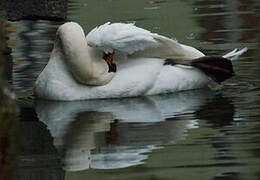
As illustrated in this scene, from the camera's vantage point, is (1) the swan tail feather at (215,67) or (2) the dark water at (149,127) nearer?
(2) the dark water at (149,127)

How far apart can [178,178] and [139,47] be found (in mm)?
3162

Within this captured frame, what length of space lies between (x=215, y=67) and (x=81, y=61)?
126 centimetres

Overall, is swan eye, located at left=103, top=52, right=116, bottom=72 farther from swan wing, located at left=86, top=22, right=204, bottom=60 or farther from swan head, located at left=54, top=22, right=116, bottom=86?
swan wing, located at left=86, top=22, right=204, bottom=60

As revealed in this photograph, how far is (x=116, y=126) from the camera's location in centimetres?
685

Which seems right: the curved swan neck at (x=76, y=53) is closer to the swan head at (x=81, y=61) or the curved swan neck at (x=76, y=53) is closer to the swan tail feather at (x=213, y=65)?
the swan head at (x=81, y=61)

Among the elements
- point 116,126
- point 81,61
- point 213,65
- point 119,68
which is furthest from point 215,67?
point 116,126

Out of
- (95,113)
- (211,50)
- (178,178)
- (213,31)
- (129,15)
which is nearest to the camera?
(178,178)

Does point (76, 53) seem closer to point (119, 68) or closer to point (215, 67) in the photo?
point (119, 68)

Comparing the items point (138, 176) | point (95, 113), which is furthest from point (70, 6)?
point (138, 176)

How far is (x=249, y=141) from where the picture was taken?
5898 mm

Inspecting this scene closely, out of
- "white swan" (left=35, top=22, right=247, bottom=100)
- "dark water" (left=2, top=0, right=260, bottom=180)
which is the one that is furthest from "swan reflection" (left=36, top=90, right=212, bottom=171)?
"white swan" (left=35, top=22, right=247, bottom=100)

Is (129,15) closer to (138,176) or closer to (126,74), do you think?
(126,74)

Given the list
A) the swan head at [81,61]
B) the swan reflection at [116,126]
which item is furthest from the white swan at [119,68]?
the swan reflection at [116,126]

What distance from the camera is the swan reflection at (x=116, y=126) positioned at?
578 centimetres
